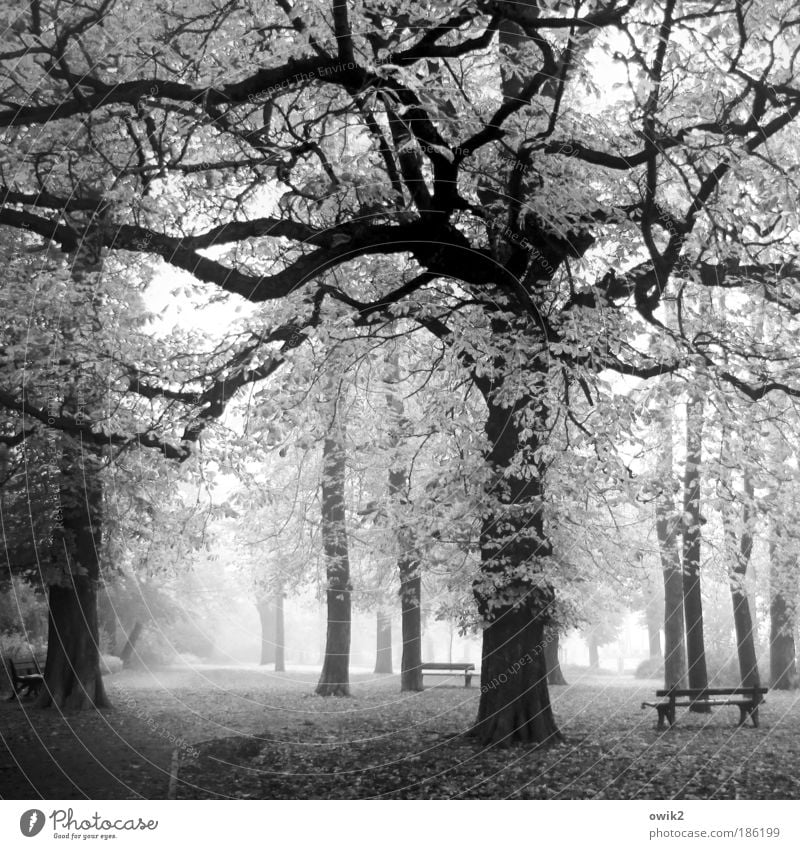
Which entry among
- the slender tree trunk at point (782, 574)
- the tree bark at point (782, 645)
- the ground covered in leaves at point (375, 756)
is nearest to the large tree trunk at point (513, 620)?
the ground covered in leaves at point (375, 756)

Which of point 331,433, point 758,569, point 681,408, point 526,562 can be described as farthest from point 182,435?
point 758,569

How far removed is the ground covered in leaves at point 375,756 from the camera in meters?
7.29

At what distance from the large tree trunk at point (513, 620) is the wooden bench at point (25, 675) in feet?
22.0

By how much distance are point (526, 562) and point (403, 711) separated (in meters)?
5.62

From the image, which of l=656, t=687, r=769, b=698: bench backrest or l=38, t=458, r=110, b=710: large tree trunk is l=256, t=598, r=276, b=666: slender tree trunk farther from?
l=656, t=687, r=769, b=698: bench backrest

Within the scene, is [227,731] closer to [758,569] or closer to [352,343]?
[352,343]

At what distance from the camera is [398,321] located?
1149cm

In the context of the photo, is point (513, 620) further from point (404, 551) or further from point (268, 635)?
point (268, 635)

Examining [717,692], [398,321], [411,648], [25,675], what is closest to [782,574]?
[717,692]

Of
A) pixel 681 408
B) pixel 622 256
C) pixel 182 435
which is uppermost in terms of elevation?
pixel 622 256

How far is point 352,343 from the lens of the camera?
31.4 feet

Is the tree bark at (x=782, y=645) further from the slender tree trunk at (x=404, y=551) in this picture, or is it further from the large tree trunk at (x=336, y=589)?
the large tree trunk at (x=336, y=589)

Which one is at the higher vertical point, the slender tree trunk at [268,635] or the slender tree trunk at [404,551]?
the slender tree trunk at [404,551]

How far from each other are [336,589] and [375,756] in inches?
314
